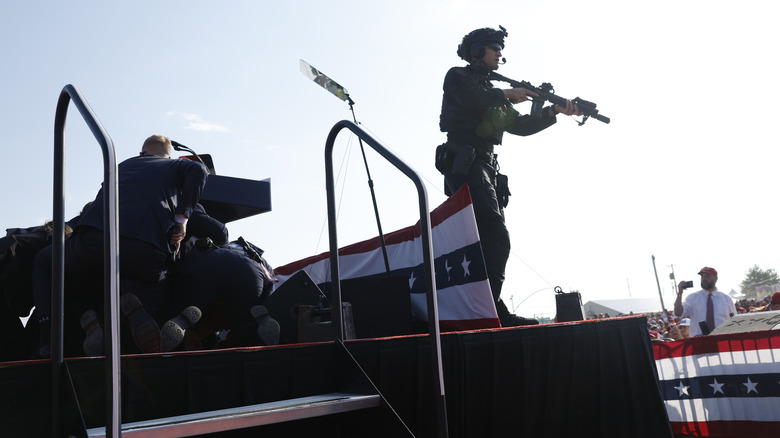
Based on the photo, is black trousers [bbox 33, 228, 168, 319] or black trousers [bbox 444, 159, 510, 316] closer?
black trousers [bbox 33, 228, 168, 319]

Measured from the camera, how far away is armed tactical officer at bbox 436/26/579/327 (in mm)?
5008

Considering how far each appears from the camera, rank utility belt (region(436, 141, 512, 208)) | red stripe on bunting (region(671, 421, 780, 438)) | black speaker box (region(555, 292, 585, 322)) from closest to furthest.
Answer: black speaker box (region(555, 292, 585, 322)) → utility belt (region(436, 141, 512, 208)) → red stripe on bunting (region(671, 421, 780, 438))

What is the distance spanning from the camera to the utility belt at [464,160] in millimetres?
5000

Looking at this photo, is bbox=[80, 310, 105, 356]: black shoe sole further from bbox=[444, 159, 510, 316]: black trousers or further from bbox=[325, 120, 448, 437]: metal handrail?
bbox=[444, 159, 510, 316]: black trousers

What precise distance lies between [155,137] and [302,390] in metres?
2.15

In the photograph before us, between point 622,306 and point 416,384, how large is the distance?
57111 mm

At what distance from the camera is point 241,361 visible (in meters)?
2.30

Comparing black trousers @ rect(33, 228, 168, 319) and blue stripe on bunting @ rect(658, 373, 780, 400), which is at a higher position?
black trousers @ rect(33, 228, 168, 319)

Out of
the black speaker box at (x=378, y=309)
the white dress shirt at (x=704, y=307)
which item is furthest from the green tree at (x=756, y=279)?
the black speaker box at (x=378, y=309)

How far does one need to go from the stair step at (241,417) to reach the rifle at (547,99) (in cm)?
404

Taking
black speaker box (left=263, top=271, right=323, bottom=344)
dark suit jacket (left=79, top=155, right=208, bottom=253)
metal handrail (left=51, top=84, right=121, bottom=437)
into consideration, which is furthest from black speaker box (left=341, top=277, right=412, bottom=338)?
metal handrail (left=51, top=84, right=121, bottom=437)

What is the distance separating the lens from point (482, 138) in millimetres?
5223

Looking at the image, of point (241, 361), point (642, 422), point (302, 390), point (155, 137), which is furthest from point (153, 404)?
point (642, 422)

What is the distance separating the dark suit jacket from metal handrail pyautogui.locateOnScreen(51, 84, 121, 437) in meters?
1.16
